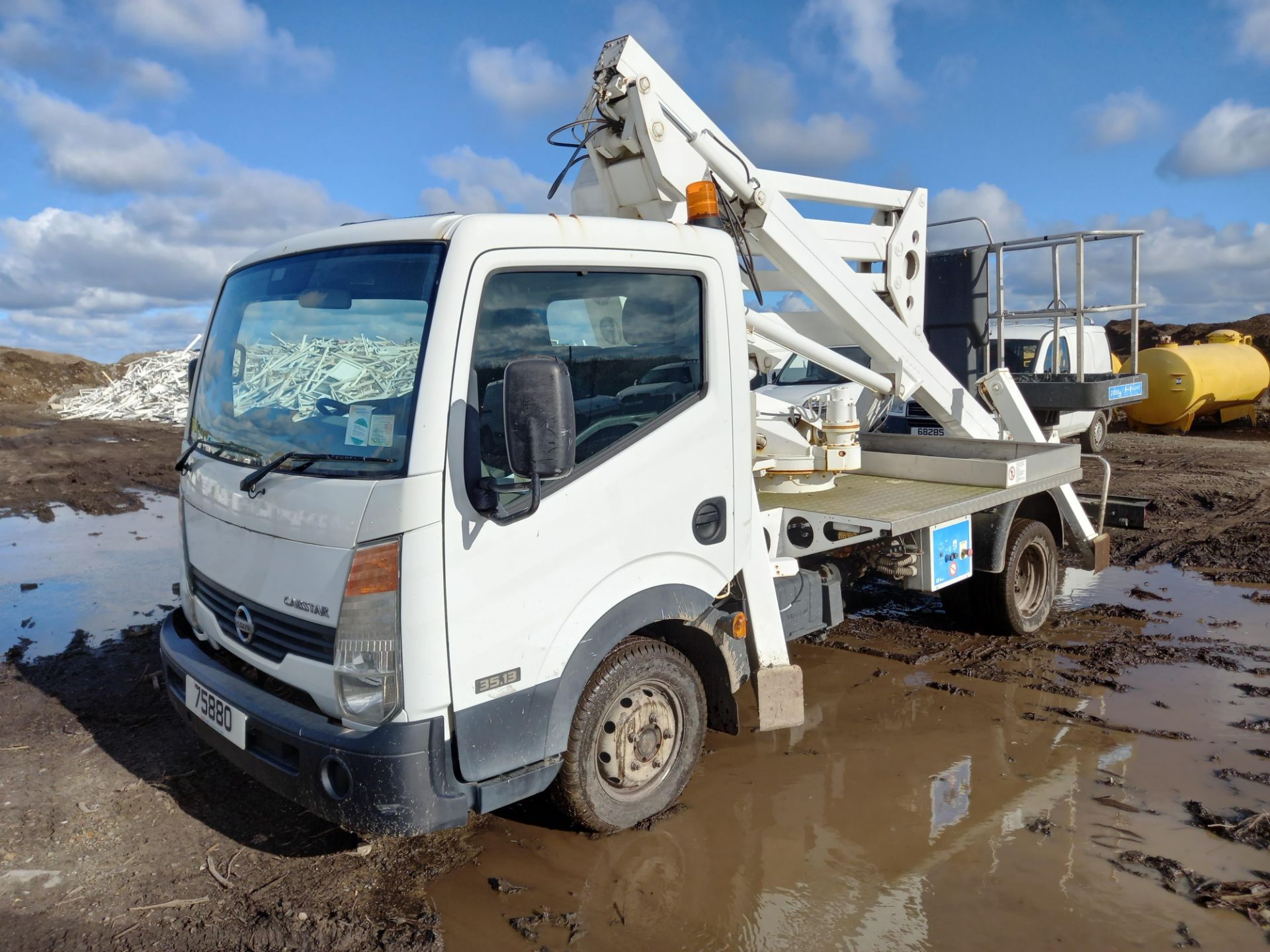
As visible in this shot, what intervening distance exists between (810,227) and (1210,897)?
3.74m

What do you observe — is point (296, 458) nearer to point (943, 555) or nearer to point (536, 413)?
point (536, 413)

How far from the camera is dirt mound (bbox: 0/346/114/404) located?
34375mm

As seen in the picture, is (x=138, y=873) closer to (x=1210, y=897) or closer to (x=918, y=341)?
(x=1210, y=897)

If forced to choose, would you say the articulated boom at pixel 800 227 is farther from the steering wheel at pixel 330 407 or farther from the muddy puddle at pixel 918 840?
the steering wheel at pixel 330 407

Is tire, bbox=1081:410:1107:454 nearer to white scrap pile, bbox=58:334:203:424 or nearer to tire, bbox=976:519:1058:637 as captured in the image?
tire, bbox=976:519:1058:637

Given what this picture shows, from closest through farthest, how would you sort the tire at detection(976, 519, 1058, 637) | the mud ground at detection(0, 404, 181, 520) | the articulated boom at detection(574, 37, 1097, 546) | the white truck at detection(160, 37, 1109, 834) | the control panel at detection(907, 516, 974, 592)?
1. the white truck at detection(160, 37, 1109, 834)
2. the articulated boom at detection(574, 37, 1097, 546)
3. the control panel at detection(907, 516, 974, 592)
4. the tire at detection(976, 519, 1058, 637)
5. the mud ground at detection(0, 404, 181, 520)

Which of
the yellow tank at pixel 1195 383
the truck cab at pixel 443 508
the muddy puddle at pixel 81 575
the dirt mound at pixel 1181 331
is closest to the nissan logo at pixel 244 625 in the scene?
the truck cab at pixel 443 508

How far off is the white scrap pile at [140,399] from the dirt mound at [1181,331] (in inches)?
1240

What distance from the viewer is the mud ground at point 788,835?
3.07m

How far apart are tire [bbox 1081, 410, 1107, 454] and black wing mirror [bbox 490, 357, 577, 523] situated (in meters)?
15.2

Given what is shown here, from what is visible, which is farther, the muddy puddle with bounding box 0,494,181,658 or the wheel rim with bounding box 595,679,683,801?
the muddy puddle with bounding box 0,494,181,658

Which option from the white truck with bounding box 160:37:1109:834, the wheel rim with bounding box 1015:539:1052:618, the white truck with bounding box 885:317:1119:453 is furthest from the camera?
the white truck with bounding box 885:317:1119:453

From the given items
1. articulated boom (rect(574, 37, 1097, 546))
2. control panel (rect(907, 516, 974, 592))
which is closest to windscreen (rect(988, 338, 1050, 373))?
articulated boom (rect(574, 37, 1097, 546))

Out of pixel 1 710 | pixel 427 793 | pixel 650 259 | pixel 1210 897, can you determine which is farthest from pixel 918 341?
pixel 1 710
